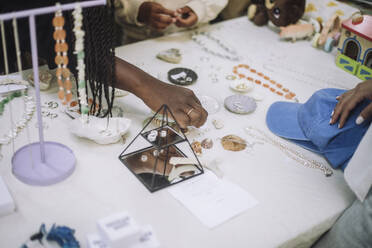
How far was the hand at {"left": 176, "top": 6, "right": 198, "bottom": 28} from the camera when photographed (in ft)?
6.14

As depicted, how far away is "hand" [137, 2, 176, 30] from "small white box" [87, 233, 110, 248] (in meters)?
1.18

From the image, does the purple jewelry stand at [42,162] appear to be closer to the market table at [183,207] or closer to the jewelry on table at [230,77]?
the market table at [183,207]

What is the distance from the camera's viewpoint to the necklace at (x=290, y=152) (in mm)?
1223

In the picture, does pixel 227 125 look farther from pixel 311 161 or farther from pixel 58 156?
pixel 58 156

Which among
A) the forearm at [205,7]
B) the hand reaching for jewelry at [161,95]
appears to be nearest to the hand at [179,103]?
the hand reaching for jewelry at [161,95]

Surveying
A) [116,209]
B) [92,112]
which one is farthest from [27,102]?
[116,209]

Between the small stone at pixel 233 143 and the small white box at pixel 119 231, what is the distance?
0.50 meters

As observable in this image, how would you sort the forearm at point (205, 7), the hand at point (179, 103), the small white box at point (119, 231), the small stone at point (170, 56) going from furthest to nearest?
the forearm at point (205, 7), the small stone at point (170, 56), the hand at point (179, 103), the small white box at point (119, 231)

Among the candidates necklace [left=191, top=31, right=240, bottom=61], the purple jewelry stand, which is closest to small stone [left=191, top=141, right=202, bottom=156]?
the purple jewelry stand

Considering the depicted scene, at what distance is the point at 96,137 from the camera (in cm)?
119

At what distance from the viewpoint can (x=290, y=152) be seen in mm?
1274

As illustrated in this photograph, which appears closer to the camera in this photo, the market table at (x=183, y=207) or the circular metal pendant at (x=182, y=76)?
the market table at (x=183, y=207)

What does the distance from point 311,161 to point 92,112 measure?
2.32ft

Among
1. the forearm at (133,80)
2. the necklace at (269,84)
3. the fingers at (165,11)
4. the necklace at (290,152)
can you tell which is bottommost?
the necklace at (290,152)
